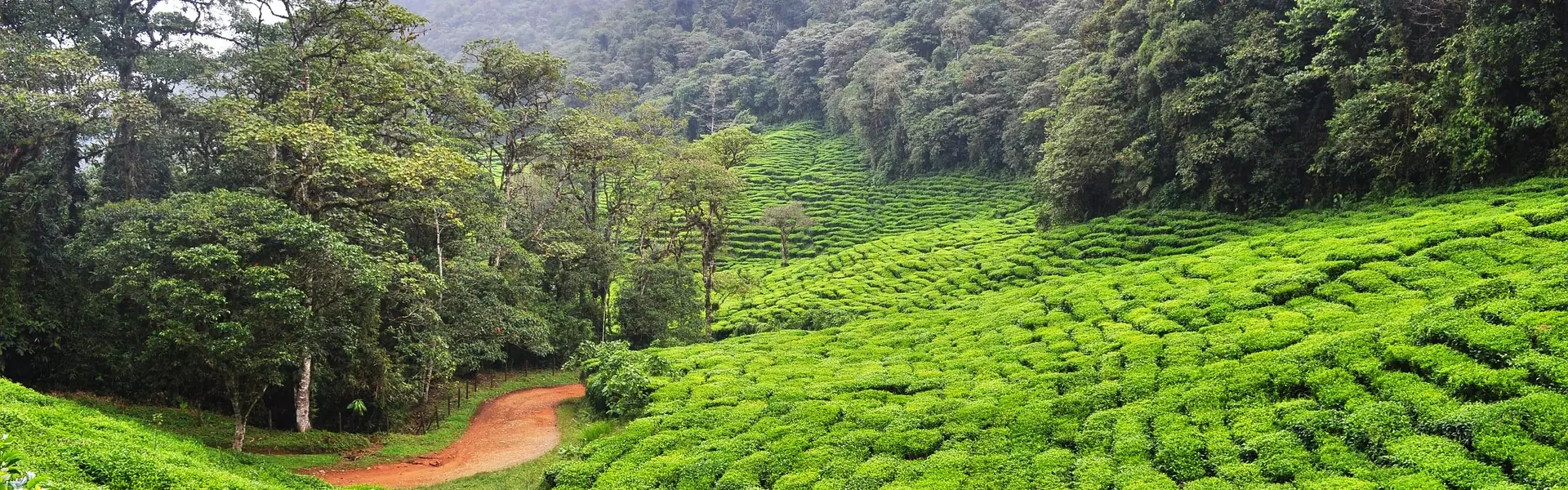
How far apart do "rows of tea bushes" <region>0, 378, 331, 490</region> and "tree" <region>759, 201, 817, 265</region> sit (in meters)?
31.1

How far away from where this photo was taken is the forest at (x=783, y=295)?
11.5 meters

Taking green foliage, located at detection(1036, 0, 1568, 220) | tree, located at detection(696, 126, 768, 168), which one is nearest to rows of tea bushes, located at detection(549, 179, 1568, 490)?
green foliage, located at detection(1036, 0, 1568, 220)

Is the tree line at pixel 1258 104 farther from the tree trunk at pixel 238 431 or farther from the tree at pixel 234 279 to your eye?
the tree trunk at pixel 238 431

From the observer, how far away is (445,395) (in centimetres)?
2456

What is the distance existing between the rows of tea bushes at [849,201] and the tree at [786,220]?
1.02m

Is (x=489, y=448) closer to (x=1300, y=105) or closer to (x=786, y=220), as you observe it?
(x=1300, y=105)

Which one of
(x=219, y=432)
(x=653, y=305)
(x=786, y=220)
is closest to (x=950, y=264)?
(x=653, y=305)

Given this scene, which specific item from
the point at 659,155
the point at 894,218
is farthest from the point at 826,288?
the point at 894,218

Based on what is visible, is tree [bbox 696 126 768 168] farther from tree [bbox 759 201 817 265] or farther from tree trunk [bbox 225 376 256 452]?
tree trunk [bbox 225 376 256 452]

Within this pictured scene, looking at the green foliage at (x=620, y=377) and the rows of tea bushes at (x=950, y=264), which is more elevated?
the rows of tea bushes at (x=950, y=264)

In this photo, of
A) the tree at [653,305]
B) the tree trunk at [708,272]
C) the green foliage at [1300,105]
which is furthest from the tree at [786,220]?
the green foliage at [1300,105]

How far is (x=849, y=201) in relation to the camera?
53.4m

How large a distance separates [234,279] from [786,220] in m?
30.9

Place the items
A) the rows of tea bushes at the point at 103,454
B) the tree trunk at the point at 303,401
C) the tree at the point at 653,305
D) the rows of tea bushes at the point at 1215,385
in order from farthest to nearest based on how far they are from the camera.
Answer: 1. the tree at the point at 653,305
2. the tree trunk at the point at 303,401
3. the rows of tea bushes at the point at 1215,385
4. the rows of tea bushes at the point at 103,454
